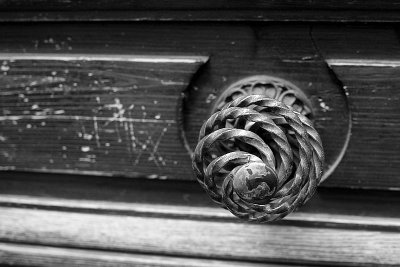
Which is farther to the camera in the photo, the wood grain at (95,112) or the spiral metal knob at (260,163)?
→ the wood grain at (95,112)

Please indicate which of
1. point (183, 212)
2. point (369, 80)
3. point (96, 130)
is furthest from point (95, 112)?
point (369, 80)

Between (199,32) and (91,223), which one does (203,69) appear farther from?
(91,223)

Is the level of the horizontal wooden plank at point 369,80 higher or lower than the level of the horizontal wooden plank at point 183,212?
higher

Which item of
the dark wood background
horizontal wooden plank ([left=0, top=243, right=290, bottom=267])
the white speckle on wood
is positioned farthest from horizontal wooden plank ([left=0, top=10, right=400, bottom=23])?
horizontal wooden plank ([left=0, top=243, right=290, bottom=267])

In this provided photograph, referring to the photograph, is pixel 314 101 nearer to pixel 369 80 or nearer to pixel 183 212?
pixel 369 80

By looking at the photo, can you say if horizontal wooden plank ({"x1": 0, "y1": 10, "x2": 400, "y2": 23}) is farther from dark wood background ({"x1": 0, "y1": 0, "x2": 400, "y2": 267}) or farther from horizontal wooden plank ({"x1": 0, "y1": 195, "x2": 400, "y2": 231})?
horizontal wooden plank ({"x1": 0, "y1": 195, "x2": 400, "y2": 231})

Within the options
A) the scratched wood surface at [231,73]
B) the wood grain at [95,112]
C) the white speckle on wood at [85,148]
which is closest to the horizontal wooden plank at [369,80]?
the scratched wood surface at [231,73]

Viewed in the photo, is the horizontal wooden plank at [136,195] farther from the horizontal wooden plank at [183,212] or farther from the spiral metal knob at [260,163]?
the spiral metal knob at [260,163]

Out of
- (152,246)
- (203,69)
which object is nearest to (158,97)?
(203,69)
